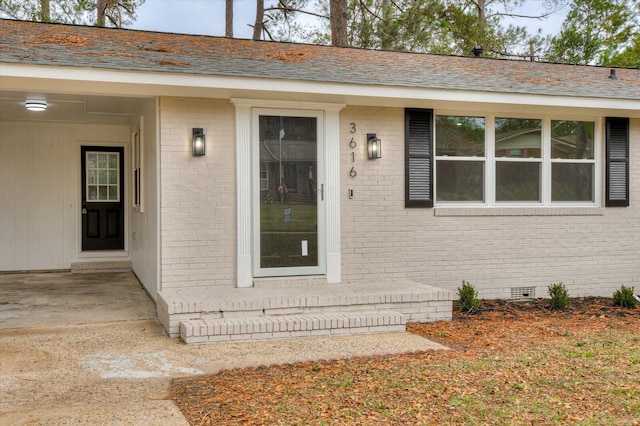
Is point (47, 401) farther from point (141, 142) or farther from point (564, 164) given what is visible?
point (564, 164)

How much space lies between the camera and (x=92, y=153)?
1029cm

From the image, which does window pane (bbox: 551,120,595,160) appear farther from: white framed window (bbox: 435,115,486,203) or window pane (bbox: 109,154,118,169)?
window pane (bbox: 109,154,118,169)

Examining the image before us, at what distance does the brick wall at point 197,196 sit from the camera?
268 inches

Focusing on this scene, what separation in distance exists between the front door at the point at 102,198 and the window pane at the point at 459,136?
5.68 m

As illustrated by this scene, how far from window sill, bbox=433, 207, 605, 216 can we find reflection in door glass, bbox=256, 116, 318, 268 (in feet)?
5.71

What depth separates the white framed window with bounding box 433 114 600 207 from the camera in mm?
7918

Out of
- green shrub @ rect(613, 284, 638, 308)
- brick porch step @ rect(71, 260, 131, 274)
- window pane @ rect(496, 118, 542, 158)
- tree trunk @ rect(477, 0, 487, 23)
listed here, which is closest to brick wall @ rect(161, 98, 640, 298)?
Result: green shrub @ rect(613, 284, 638, 308)

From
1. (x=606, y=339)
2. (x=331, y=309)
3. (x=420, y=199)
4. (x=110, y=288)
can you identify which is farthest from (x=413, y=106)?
(x=110, y=288)

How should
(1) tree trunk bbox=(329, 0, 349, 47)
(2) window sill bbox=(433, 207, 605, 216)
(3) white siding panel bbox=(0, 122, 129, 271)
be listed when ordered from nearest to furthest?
(2) window sill bbox=(433, 207, 605, 216) < (3) white siding panel bbox=(0, 122, 129, 271) < (1) tree trunk bbox=(329, 0, 349, 47)

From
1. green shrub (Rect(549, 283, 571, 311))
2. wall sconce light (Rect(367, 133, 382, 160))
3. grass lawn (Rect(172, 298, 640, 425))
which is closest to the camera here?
grass lawn (Rect(172, 298, 640, 425))

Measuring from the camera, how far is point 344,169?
7.44 metres

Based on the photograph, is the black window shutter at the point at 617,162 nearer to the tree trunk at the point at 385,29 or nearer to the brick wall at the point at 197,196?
the brick wall at the point at 197,196

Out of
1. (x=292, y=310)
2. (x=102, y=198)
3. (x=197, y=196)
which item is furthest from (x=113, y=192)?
(x=292, y=310)

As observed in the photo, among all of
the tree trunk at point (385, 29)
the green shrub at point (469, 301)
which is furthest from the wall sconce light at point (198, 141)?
the tree trunk at point (385, 29)
